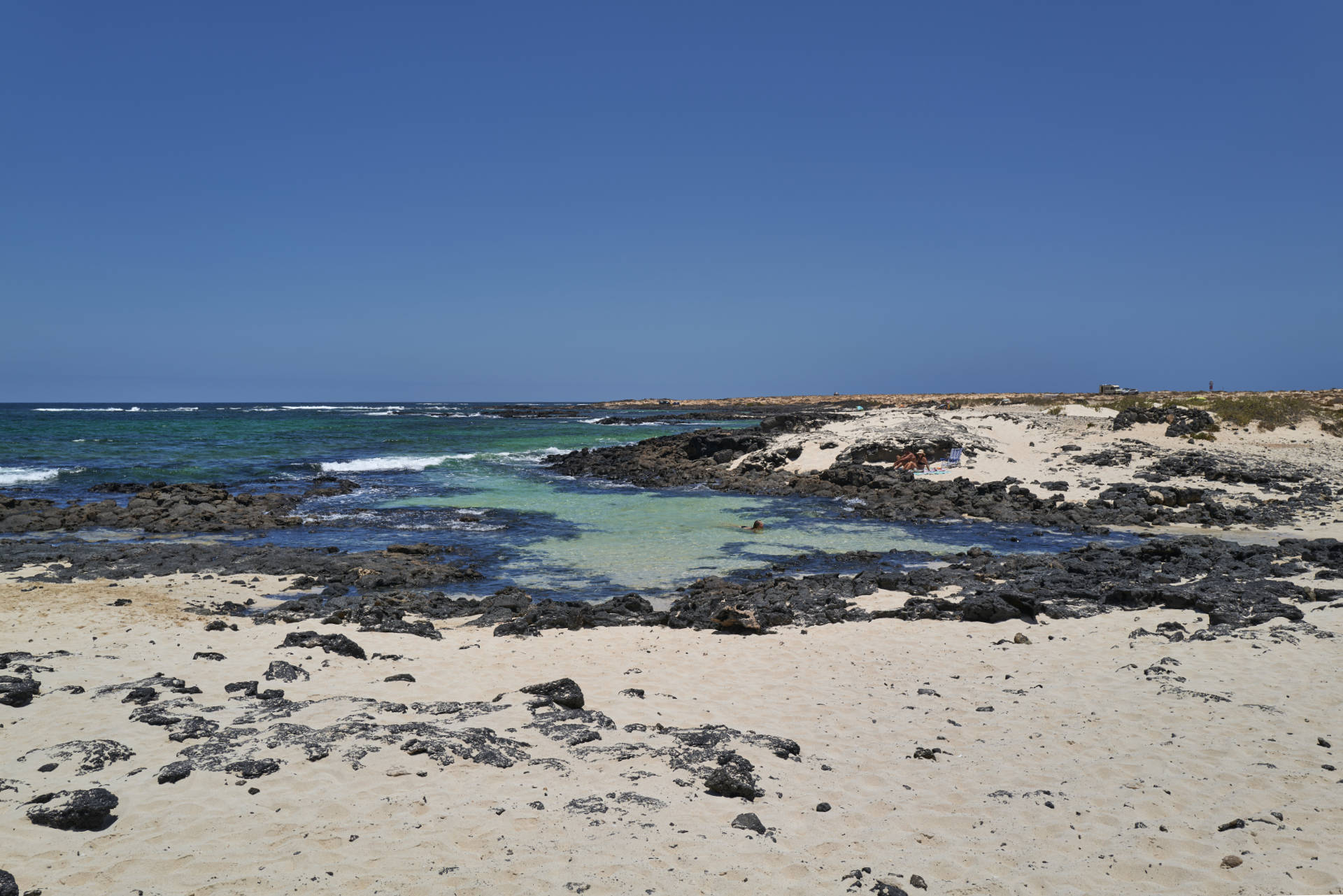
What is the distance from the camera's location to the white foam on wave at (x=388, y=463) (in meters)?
31.3

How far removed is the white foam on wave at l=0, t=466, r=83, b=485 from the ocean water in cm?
10

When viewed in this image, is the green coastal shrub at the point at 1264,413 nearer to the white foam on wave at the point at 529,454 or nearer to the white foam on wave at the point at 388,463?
the white foam on wave at the point at 529,454

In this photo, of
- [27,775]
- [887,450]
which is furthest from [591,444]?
[27,775]

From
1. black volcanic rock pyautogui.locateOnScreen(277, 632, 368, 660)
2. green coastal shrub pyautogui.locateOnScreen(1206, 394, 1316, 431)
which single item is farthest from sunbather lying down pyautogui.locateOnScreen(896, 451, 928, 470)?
black volcanic rock pyautogui.locateOnScreen(277, 632, 368, 660)

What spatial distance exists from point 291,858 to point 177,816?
0.98m

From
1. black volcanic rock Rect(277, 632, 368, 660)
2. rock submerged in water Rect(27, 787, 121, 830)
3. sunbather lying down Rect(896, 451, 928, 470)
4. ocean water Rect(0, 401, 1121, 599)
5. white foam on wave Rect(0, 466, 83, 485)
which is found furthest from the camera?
white foam on wave Rect(0, 466, 83, 485)

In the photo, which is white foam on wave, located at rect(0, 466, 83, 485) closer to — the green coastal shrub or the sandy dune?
the sandy dune

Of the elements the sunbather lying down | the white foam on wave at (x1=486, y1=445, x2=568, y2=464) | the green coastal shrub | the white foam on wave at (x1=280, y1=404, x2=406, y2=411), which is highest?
the green coastal shrub

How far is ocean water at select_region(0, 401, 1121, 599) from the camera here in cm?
1388

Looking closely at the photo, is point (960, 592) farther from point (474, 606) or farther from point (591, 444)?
point (591, 444)

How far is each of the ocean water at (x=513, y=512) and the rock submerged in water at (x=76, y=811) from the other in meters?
7.21

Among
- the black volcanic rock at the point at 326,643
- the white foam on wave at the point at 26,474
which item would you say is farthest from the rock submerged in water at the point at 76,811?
the white foam on wave at the point at 26,474

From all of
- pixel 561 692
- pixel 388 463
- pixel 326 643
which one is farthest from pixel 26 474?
pixel 561 692

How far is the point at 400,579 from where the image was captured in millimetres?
11891
